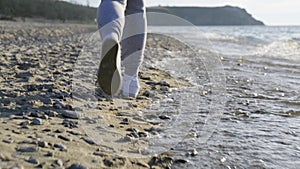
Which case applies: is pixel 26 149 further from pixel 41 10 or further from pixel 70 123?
pixel 41 10

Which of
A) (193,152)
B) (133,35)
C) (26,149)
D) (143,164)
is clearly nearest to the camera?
(26,149)

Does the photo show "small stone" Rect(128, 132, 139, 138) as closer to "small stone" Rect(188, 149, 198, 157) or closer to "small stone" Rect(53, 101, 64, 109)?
"small stone" Rect(188, 149, 198, 157)

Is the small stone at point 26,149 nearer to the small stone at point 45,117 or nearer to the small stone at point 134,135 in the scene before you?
the small stone at point 45,117

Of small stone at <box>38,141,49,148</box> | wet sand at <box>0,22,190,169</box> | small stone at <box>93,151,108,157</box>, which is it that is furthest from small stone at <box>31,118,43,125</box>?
small stone at <box>93,151,108,157</box>

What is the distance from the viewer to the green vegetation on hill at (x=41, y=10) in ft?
124

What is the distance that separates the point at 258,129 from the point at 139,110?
34.2 inches

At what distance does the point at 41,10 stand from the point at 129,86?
A: 146 feet

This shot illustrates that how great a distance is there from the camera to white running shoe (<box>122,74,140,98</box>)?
3.16m

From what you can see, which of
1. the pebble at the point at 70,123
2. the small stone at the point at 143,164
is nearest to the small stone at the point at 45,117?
the pebble at the point at 70,123

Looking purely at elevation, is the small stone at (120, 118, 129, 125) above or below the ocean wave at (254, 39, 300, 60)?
below

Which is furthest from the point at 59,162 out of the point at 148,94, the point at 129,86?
the point at 148,94

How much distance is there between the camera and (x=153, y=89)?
3.89m

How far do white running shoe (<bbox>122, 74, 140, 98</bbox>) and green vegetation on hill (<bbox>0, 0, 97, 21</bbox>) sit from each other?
36332 mm

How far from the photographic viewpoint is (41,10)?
45000 millimetres
